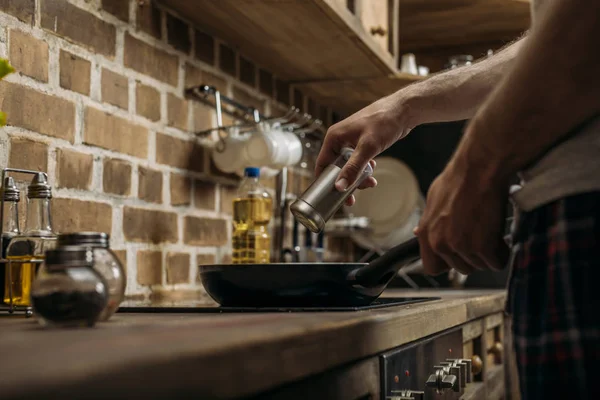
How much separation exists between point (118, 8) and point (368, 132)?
0.66 metres

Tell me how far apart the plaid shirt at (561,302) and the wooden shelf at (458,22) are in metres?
1.84

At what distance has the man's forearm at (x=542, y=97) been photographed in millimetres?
710

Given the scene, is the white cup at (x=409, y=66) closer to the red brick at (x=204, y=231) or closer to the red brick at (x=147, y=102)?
the red brick at (x=204, y=231)

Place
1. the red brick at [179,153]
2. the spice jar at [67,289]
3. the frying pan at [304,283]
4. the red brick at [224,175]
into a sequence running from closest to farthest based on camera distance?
1. the spice jar at [67,289]
2. the frying pan at [304,283]
3. the red brick at [179,153]
4. the red brick at [224,175]

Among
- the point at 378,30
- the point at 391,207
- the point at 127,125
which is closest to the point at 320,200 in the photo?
the point at 127,125

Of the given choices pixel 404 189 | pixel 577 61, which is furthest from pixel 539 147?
pixel 404 189

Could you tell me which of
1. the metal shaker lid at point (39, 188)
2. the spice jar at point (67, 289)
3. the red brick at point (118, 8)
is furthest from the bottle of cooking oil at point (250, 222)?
the spice jar at point (67, 289)

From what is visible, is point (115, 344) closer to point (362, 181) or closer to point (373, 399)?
point (373, 399)

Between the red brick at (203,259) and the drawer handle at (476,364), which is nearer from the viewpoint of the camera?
the drawer handle at (476,364)

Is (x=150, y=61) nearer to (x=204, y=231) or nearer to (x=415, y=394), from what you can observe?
(x=204, y=231)

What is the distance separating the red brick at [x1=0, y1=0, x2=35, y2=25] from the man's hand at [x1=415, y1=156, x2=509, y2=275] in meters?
0.79

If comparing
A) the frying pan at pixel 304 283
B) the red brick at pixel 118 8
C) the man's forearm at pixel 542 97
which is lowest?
the frying pan at pixel 304 283

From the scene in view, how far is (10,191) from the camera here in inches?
45.0

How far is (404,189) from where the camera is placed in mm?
2838
